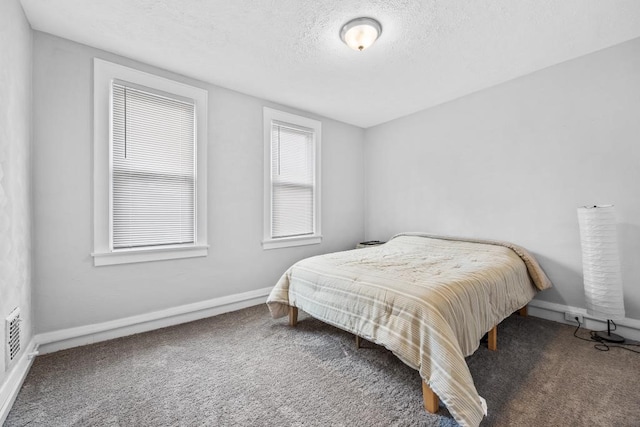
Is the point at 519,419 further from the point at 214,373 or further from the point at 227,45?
the point at 227,45

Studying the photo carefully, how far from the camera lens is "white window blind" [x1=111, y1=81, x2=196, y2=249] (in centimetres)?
235

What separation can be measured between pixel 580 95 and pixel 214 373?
374 cm

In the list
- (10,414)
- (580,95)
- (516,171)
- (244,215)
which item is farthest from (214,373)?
(580,95)

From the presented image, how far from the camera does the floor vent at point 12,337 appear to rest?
153cm

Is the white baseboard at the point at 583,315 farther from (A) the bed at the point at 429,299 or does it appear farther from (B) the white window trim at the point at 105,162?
(B) the white window trim at the point at 105,162

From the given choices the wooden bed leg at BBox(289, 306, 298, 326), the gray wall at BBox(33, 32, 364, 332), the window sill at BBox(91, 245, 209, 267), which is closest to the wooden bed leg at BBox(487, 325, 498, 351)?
the wooden bed leg at BBox(289, 306, 298, 326)

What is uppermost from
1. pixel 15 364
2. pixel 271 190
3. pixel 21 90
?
pixel 21 90

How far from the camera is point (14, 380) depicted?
1.58 metres

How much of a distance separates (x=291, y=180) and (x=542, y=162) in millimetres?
2668

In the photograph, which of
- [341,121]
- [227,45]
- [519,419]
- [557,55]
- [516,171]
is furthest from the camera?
[341,121]

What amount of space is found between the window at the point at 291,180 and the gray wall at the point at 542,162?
51.1 inches

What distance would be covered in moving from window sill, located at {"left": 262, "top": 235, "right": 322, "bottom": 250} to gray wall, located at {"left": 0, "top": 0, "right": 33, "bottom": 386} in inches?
76.3

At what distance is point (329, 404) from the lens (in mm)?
1501

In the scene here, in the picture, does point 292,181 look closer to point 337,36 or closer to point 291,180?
point 291,180
